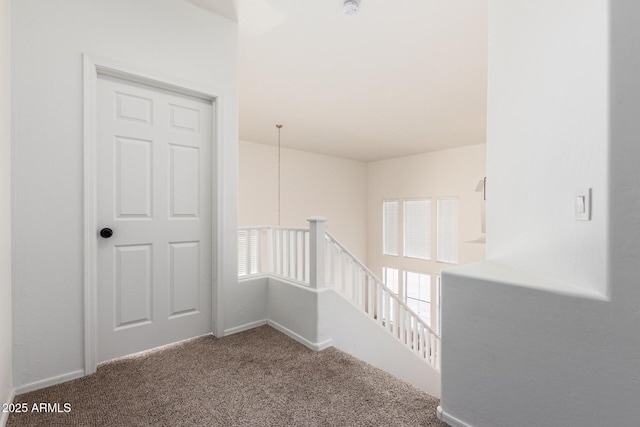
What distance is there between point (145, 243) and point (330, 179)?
5.79m

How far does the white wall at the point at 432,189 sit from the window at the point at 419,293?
18cm

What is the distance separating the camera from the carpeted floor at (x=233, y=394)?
5.15 ft

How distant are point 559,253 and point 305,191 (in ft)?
20.0

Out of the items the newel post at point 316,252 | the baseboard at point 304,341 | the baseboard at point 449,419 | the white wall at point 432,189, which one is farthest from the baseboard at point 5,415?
the white wall at point 432,189

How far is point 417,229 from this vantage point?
301 inches

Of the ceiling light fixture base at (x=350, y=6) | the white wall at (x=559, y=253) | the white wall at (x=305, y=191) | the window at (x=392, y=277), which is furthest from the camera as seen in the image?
the window at (x=392, y=277)

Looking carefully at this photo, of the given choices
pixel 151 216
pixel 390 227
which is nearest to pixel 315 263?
pixel 151 216

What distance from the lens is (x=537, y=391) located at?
1247mm

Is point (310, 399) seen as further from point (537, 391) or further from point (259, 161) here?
point (259, 161)

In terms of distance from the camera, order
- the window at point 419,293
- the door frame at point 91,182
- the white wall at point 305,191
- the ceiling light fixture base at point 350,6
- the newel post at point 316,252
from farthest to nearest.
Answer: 1. the window at point 419,293
2. the white wall at point 305,191
3. the newel post at point 316,252
4. the ceiling light fixture base at point 350,6
5. the door frame at point 91,182

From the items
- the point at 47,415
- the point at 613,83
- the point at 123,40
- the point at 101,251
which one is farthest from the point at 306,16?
the point at 47,415

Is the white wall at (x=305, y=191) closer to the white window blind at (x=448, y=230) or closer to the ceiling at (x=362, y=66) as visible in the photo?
the ceiling at (x=362, y=66)

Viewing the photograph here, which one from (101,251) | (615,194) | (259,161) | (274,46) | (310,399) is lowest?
(310,399)

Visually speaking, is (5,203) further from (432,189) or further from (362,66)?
(432,189)
